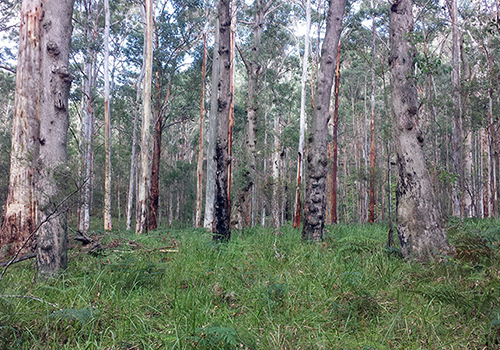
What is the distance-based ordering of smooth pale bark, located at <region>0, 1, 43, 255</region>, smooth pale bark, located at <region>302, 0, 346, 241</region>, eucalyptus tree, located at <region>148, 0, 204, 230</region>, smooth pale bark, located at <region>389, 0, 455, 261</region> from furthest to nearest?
eucalyptus tree, located at <region>148, 0, 204, 230</region>, smooth pale bark, located at <region>302, 0, 346, 241</region>, smooth pale bark, located at <region>0, 1, 43, 255</region>, smooth pale bark, located at <region>389, 0, 455, 261</region>

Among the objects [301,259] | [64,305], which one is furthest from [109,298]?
[301,259]

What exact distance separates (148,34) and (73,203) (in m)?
10.8

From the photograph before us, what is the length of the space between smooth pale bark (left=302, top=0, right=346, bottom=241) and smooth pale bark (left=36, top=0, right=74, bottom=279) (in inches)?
163

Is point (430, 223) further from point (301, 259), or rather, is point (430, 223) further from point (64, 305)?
point (64, 305)

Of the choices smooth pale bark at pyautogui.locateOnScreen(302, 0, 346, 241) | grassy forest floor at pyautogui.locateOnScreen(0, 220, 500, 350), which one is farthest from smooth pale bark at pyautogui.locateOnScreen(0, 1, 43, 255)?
smooth pale bark at pyautogui.locateOnScreen(302, 0, 346, 241)

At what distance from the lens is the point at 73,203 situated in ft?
10.4

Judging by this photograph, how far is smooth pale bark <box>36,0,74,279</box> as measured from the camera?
125 inches

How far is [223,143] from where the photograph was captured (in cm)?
583

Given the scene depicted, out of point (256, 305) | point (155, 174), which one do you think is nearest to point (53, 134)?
point (256, 305)

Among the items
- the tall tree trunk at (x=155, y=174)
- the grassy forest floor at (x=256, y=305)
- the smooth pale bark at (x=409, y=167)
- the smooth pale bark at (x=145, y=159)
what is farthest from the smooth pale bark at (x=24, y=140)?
the tall tree trunk at (x=155, y=174)

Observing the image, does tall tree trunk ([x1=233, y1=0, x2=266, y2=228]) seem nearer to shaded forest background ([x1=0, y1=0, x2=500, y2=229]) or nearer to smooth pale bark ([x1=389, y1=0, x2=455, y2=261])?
shaded forest background ([x1=0, y1=0, x2=500, y2=229])

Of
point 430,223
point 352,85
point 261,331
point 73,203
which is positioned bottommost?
point 261,331

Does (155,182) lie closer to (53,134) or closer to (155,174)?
(155,174)

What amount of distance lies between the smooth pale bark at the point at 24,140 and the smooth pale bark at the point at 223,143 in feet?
9.71
